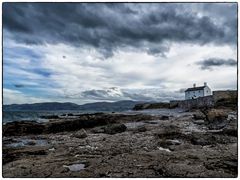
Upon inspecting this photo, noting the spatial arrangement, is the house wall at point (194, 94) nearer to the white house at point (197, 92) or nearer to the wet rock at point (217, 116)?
the white house at point (197, 92)

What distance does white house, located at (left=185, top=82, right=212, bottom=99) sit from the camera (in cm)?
6450

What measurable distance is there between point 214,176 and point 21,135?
1141cm

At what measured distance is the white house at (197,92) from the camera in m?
64.5

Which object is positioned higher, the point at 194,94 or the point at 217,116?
the point at 194,94

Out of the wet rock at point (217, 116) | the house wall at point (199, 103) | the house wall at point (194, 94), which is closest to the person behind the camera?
the wet rock at point (217, 116)

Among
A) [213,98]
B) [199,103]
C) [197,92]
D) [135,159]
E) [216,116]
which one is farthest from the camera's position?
[197,92]

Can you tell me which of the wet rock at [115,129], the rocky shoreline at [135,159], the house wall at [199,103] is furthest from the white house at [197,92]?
the rocky shoreline at [135,159]

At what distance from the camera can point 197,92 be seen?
2635 inches

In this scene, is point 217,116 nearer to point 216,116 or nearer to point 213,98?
point 216,116

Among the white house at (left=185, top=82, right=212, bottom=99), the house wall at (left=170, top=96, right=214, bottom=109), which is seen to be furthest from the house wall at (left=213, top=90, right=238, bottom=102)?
the white house at (left=185, top=82, right=212, bottom=99)

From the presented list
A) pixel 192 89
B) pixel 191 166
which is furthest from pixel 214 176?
pixel 192 89

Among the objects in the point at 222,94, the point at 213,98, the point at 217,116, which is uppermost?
the point at 222,94

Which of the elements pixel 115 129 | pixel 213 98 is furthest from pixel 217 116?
pixel 213 98

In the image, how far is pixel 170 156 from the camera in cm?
795
